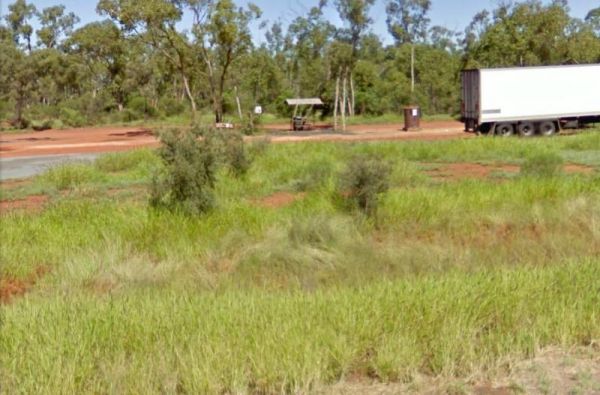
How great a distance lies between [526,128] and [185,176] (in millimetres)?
23427

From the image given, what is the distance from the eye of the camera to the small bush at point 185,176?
29.9 feet

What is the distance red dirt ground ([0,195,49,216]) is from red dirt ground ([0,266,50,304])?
14.2ft

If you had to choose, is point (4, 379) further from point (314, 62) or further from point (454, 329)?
point (314, 62)

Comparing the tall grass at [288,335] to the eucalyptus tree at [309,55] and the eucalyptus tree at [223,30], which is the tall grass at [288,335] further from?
the eucalyptus tree at [309,55]

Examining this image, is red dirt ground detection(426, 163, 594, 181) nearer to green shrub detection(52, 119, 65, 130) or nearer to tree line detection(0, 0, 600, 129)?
tree line detection(0, 0, 600, 129)

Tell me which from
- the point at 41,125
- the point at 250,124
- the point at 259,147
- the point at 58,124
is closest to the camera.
→ the point at 259,147

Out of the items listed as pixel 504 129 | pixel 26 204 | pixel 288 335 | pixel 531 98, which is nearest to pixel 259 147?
pixel 26 204

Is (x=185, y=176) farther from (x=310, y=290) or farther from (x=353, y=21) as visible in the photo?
(x=353, y=21)

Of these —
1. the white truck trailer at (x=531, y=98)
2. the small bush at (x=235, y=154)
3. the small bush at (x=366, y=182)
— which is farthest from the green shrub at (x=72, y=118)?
the small bush at (x=366, y=182)

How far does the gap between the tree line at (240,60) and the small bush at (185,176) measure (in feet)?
80.3

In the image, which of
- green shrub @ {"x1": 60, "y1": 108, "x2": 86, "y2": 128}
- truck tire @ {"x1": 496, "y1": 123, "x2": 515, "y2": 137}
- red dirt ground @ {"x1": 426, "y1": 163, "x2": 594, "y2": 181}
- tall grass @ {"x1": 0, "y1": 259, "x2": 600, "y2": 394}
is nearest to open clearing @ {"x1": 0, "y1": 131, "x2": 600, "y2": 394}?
tall grass @ {"x1": 0, "y1": 259, "x2": 600, "y2": 394}

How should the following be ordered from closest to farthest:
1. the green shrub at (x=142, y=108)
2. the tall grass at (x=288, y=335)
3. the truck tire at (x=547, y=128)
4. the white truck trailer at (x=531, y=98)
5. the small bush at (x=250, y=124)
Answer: the tall grass at (x=288, y=335) → the white truck trailer at (x=531, y=98) → the truck tire at (x=547, y=128) → the small bush at (x=250, y=124) → the green shrub at (x=142, y=108)

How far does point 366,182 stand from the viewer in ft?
29.5

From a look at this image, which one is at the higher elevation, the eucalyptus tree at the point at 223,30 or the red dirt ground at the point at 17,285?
the eucalyptus tree at the point at 223,30
